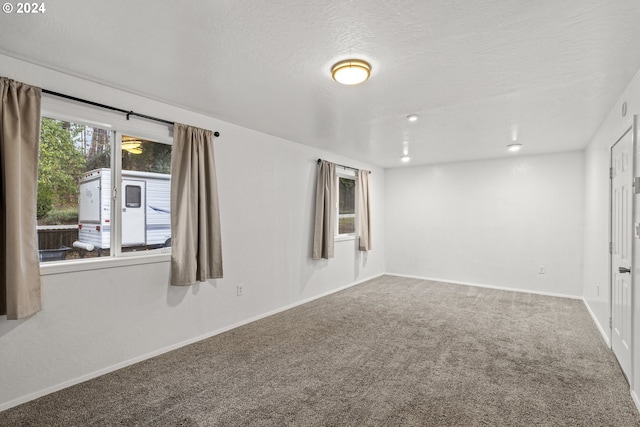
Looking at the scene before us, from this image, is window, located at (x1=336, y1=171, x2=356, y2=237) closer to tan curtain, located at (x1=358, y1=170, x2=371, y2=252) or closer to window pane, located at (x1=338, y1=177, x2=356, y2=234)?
window pane, located at (x1=338, y1=177, x2=356, y2=234)

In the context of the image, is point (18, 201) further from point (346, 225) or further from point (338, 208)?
point (346, 225)

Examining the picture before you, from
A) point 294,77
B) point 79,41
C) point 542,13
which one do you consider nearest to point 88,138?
point 79,41

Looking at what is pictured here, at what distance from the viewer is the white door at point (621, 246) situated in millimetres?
2541

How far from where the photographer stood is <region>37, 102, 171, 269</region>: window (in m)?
2.53

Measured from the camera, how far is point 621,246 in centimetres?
281

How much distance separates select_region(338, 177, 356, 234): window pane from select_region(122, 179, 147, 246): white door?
3509 mm

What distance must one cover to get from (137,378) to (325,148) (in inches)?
151

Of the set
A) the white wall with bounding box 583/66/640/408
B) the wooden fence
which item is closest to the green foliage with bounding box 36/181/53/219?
the wooden fence

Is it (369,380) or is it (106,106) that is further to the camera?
(106,106)

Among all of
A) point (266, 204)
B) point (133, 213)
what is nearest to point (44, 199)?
point (133, 213)

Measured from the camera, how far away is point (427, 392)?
2.40 meters

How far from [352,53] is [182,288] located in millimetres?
2700

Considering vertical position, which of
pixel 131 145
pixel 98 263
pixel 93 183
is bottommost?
pixel 98 263

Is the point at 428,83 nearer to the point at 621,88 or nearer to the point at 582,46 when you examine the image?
the point at 582,46
